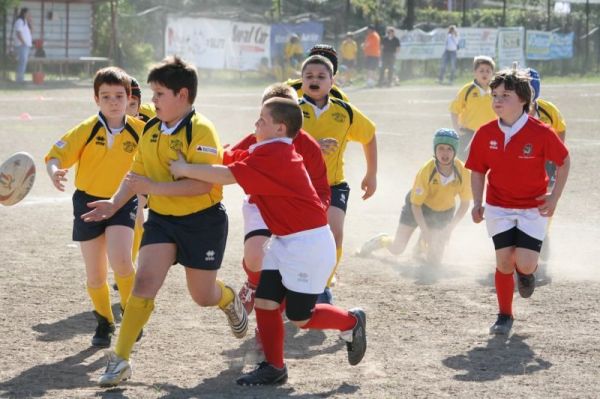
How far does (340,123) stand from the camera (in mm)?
7832

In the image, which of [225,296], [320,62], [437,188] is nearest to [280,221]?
[225,296]

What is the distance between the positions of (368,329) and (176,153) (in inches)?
84.1

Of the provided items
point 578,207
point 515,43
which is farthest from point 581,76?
point 578,207

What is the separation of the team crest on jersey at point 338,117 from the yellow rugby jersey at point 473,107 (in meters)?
3.93

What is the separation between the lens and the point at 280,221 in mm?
5910

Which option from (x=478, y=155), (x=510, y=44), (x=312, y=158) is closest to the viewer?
(x=312, y=158)

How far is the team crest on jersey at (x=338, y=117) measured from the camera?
25.6ft

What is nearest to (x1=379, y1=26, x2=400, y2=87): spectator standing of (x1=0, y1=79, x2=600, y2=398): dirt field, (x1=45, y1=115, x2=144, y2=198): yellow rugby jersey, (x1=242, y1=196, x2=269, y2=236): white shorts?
(x1=0, y1=79, x2=600, y2=398): dirt field

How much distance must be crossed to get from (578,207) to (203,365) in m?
7.54

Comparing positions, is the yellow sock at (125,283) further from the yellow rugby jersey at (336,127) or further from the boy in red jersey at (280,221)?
the yellow rugby jersey at (336,127)

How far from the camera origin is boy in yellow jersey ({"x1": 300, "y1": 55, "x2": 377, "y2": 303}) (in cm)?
759

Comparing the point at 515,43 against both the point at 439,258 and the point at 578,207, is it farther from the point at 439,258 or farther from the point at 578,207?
the point at 439,258

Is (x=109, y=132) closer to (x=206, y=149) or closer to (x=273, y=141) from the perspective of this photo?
(x=206, y=149)

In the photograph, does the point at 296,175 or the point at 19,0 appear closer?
the point at 296,175
